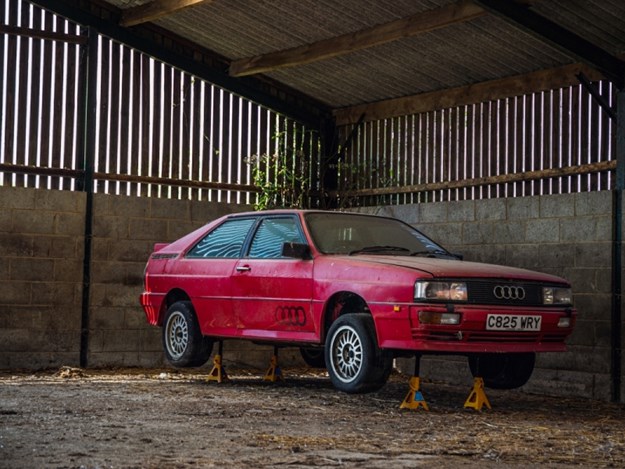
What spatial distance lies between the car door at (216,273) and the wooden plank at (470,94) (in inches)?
163

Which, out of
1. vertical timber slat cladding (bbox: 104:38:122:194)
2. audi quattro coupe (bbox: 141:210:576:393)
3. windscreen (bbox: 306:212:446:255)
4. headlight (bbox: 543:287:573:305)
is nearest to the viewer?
audi quattro coupe (bbox: 141:210:576:393)

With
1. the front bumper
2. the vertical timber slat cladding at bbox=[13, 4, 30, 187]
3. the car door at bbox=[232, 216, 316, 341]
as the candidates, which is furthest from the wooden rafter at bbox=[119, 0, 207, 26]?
the front bumper

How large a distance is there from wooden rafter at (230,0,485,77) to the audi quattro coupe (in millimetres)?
2366

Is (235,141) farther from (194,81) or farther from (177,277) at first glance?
(177,277)

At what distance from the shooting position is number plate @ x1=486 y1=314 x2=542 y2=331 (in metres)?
8.27

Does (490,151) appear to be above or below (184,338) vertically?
above

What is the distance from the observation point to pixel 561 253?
11.2 meters

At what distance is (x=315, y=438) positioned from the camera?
662 cm

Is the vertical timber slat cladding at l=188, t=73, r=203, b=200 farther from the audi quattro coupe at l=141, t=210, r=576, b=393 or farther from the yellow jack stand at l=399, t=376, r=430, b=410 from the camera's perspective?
the yellow jack stand at l=399, t=376, r=430, b=410

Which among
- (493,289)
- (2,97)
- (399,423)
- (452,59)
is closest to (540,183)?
(452,59)

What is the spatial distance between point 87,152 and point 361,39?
372 centimetres

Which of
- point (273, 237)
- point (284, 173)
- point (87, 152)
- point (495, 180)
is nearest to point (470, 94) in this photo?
point (495, 180)

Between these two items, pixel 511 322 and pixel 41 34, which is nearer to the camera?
pixel 511 322

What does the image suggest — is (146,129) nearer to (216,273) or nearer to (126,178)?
(126,178)
